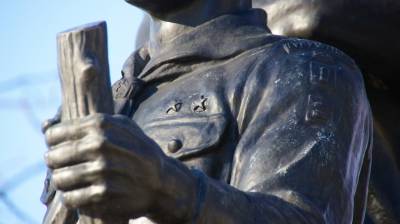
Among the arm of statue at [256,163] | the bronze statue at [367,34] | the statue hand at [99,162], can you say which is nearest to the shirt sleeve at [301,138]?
the arm of statue at [256,163]

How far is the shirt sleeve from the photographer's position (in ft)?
20.5

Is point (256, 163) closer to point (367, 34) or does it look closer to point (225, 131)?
point (225, 131)

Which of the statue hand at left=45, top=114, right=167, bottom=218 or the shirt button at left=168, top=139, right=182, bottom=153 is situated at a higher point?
the statue hand at left=45, top=114, right=167, bottom=218

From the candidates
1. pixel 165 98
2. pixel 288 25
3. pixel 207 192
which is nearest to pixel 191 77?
pixel 165 98

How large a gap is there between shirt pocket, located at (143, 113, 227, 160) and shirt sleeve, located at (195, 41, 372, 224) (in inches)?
2.8

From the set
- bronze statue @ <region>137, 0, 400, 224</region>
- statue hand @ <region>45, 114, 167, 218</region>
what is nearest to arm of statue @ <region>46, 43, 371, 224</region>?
statue hand @ <region>45, 114, 167, 218</region>

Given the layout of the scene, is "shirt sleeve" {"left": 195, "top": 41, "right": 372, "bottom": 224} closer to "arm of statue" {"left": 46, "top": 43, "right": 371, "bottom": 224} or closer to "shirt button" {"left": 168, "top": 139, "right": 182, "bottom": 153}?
"arm of statue" {"left": 46, "top": 43, "right": 371, "bottom": 224}

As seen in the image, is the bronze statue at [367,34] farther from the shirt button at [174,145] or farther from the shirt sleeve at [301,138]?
the shirt button at [174,145]

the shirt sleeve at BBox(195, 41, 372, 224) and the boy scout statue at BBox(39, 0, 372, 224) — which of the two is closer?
the boy scout statue at BBox(39, 0, 372, 224)

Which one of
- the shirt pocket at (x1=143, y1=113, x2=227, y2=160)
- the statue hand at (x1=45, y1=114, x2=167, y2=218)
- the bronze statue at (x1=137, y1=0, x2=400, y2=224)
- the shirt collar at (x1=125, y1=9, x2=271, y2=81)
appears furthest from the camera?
the bronze statue at (x1=137, y1=0, x2=400, y2=224)

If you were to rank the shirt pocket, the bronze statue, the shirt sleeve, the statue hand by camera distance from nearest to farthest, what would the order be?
the statue hand → the shirt sleeve → the shirt pocket → the bronze statue

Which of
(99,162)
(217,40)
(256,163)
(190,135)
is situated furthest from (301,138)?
(99,162)

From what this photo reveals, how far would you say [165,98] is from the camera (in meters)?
6.81

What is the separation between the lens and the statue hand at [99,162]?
5.53 m
